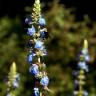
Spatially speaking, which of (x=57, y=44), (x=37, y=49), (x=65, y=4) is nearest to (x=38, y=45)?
(x=37, y=49)

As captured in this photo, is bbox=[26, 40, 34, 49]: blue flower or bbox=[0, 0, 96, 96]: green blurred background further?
bbox=[0, 0, 96, 96]: green blurred background

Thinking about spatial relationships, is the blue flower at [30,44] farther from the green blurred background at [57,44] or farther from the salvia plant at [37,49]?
the green blurred background at [57,44]

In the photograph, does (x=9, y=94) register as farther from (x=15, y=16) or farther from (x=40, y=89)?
(x=15, y=16)

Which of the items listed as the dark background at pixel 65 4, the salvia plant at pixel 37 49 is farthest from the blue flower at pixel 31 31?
the dark background at pixel 65 4

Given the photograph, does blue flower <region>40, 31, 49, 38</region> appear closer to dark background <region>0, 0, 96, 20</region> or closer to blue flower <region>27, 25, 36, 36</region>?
blue flower <region>27, 25, 36, 36</region>

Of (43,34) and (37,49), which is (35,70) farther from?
(43,34)

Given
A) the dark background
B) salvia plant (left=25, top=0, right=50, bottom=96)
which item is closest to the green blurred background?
the dark background
